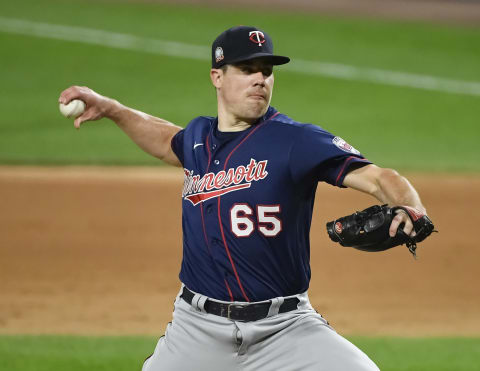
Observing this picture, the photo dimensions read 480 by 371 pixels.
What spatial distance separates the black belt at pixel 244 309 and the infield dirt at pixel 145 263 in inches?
124

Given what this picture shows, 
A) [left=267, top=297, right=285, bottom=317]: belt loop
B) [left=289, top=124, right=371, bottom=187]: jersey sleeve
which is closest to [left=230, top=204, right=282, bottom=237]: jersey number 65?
[left=289, top=124, right=371, bottom=187]: jersey sleeve

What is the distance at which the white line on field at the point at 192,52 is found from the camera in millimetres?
19266

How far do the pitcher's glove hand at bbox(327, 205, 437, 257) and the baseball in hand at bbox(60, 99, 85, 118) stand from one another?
1.74m

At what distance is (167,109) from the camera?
17.0 m

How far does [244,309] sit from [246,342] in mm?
158

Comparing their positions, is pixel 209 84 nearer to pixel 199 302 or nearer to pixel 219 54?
pixel 219 54

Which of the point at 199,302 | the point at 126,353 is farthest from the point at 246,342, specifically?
the point at 126,353

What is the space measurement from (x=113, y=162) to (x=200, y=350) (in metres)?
9.31

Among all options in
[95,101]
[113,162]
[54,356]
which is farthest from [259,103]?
[113,162]

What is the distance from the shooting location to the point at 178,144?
16.8 ft

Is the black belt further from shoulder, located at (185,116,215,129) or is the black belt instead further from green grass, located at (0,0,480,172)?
green grass, located at (0,0,480,172)

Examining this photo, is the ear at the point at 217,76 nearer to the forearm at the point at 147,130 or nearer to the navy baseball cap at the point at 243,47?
the navy baseball cap at the point at 243,47

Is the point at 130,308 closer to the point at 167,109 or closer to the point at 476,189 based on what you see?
the point at 476,189

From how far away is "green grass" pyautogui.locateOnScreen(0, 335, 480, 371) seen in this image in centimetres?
658
